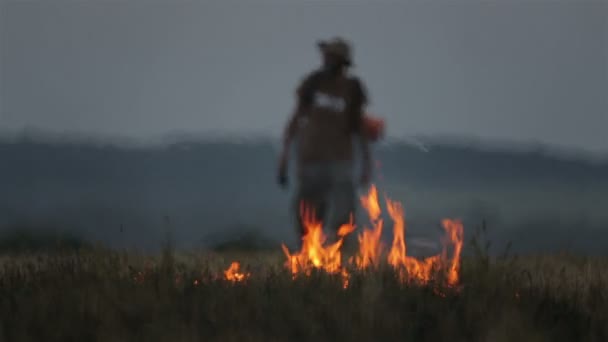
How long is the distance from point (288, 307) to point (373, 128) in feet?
10.4

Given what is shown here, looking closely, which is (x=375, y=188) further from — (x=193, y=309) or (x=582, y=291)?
(x=193, y=309)

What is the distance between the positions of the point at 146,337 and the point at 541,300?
2526mm

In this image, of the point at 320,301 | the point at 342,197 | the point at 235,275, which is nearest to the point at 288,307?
the point at 320,301

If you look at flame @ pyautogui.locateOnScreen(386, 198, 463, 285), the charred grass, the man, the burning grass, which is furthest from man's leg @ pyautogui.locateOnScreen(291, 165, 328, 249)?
the charred grass

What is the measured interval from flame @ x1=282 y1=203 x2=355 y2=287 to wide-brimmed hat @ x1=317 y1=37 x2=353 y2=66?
4.46ft

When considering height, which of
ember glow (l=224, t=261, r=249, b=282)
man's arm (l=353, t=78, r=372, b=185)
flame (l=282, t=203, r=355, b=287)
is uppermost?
man's arm (l=353, t=78, r=372, b=185)

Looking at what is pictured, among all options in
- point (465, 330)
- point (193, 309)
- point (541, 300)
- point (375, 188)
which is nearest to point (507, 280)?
point (541, 300)

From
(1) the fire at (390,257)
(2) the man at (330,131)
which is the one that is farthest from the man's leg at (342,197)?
(1) the fire at (390,257)

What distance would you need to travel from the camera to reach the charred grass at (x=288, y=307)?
519 cm

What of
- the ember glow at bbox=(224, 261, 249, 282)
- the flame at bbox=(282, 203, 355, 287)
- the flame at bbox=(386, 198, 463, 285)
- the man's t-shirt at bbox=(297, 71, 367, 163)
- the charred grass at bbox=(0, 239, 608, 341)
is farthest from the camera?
the man's t-shirt at bbox=(297, 71, 367, 163)

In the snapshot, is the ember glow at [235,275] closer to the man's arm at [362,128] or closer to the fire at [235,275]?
the fire at [235,275]

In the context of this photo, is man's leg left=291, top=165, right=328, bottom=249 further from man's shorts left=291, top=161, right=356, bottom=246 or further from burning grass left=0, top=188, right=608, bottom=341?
burning grass left=0, top=188, right=608, bottom=341

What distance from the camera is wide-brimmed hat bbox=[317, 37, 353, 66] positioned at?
328 inches

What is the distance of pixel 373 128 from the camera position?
8.43 m
